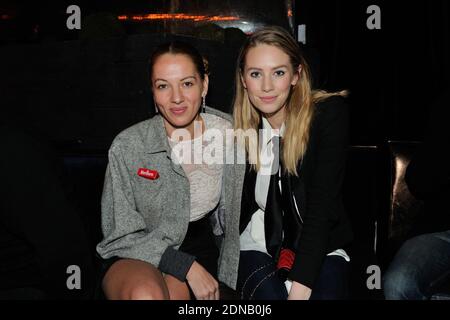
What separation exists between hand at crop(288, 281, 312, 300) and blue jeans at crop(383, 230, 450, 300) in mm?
366

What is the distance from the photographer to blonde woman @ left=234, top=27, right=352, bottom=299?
64.1 inches

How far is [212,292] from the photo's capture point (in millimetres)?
1669

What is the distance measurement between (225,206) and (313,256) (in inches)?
18.5

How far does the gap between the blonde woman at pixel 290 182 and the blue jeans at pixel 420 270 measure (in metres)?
0.19

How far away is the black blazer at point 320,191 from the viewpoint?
1604mm

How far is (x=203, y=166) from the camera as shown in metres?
1.88

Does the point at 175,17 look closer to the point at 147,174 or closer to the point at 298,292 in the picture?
the point at 147,174

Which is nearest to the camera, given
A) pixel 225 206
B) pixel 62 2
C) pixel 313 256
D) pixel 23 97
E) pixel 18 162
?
pixel 18 162

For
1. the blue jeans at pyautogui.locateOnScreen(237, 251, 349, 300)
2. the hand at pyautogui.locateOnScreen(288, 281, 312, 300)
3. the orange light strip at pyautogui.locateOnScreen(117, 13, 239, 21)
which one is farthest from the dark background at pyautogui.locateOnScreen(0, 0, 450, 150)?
the hand at pyautogui.locateOnScreen(288, 281, 312, 300)

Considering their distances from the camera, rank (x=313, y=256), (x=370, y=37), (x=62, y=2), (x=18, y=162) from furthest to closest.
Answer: (x=62, y=2), (x=370, y=37), (x=313, y=256), (x=18, y=162)

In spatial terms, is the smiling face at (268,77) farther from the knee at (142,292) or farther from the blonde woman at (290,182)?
the knee at (142,292)

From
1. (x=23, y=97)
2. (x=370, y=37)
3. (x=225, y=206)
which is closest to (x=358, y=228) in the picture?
(x=225, y=206)

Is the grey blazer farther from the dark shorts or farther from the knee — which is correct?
the knee
